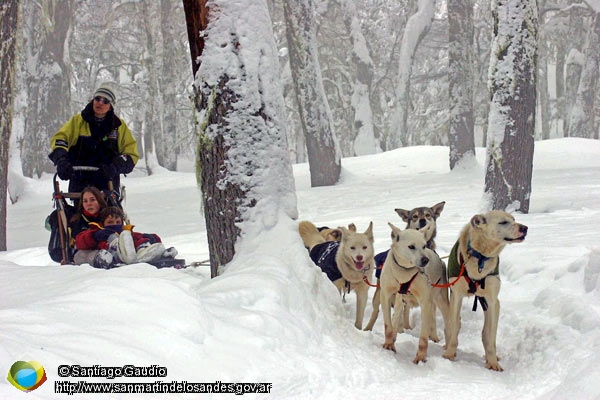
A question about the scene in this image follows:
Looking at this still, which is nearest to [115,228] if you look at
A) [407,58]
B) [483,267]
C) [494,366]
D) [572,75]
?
[483,267]

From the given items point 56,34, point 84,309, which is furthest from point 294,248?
point 56,34

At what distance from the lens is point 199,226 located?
470 inches

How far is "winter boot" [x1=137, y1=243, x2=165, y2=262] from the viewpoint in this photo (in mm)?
6824

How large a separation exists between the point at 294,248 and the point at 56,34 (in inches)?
731

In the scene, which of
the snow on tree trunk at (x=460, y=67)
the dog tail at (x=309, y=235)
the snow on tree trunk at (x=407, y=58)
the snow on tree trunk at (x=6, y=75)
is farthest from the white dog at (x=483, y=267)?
the snow on tree trunk at (x=407, y=58)

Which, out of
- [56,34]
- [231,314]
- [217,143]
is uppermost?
[56,34]

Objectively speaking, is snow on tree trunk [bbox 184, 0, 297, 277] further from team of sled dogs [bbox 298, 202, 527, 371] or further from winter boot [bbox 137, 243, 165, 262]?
winter boot [bbox 137, 243, 165, 262]

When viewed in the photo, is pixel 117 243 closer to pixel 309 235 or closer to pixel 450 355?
pixel 309 235

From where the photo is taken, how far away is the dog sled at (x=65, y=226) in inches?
269

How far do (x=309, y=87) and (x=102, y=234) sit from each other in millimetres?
9255

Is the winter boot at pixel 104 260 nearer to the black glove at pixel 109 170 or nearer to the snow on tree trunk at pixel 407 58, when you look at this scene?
the black glove at pixel 109 170

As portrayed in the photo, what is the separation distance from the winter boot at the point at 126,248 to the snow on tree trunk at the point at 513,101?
5.65 m

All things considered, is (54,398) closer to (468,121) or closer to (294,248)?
(294,248)

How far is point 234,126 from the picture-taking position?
522 cm
